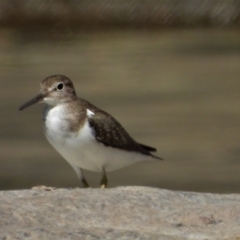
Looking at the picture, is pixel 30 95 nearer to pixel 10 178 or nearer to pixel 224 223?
pixel 10 178

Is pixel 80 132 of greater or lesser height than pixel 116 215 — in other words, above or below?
above

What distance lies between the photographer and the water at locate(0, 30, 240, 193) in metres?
9.09

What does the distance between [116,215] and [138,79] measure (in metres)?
9.09

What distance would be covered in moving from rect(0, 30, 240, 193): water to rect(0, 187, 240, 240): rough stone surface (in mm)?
3680

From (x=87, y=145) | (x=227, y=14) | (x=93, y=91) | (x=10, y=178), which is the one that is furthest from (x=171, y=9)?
(x=87, y=145)

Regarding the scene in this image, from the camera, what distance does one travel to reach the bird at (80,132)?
20.2ft

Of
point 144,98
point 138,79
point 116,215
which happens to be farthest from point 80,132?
point 138,79

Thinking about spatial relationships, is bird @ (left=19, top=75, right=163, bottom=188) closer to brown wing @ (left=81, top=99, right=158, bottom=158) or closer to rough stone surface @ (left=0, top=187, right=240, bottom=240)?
brown wing @ (left=81, top=99, right=158, bottom=158)

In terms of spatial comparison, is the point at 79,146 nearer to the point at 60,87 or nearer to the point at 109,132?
the point at 109,132

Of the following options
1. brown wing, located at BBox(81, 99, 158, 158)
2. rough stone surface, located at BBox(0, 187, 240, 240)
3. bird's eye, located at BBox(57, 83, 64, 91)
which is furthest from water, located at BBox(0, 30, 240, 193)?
rough stone surface, located at BBox(0, 187, 240, 240)

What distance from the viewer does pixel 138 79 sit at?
13438mm

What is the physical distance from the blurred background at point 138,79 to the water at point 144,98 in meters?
0.01

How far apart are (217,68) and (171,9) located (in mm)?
1243

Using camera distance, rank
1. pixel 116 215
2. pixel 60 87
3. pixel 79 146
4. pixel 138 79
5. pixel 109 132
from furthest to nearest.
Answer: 1. pixel 138 79
2. pixel 60 87
3. pixel 109 132
4. pixel 79 146
5. pixel 116 215
